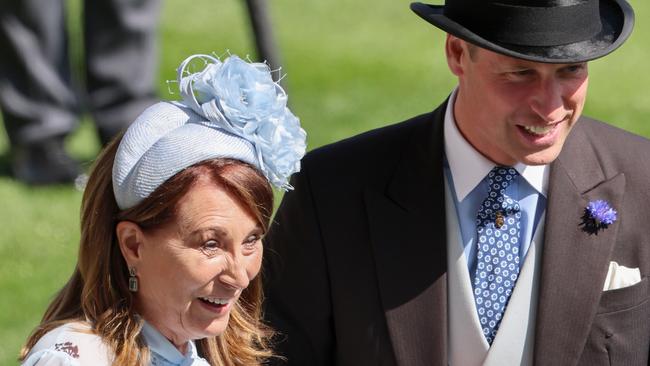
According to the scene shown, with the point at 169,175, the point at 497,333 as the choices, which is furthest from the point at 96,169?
the point at 497,333

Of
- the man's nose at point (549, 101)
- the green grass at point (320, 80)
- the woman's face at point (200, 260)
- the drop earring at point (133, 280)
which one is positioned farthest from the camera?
the green grass at point (320, 80)

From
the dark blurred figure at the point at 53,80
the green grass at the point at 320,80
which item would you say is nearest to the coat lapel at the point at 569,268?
the green grass at the point at 320,80

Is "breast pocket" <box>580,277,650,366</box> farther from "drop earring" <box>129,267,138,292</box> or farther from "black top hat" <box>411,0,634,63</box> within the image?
"drop earring" <box>129,267,138,292</box>

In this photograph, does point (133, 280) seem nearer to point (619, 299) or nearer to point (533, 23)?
point (533, 23)

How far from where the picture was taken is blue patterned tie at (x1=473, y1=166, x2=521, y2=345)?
4.32m

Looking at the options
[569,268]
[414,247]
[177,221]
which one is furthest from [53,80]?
[177,221]

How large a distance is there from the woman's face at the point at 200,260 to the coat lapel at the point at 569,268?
0.95m

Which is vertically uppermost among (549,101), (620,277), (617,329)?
(549,101)

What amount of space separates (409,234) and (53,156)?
14.0ft

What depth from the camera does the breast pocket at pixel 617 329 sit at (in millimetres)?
4309

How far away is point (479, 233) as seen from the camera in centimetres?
435

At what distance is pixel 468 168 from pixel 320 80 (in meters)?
5.92

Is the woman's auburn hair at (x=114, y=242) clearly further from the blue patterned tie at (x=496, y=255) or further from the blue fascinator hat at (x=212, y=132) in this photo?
the blue patterned tie at (x=496, y=255)

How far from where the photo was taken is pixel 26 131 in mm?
8406
